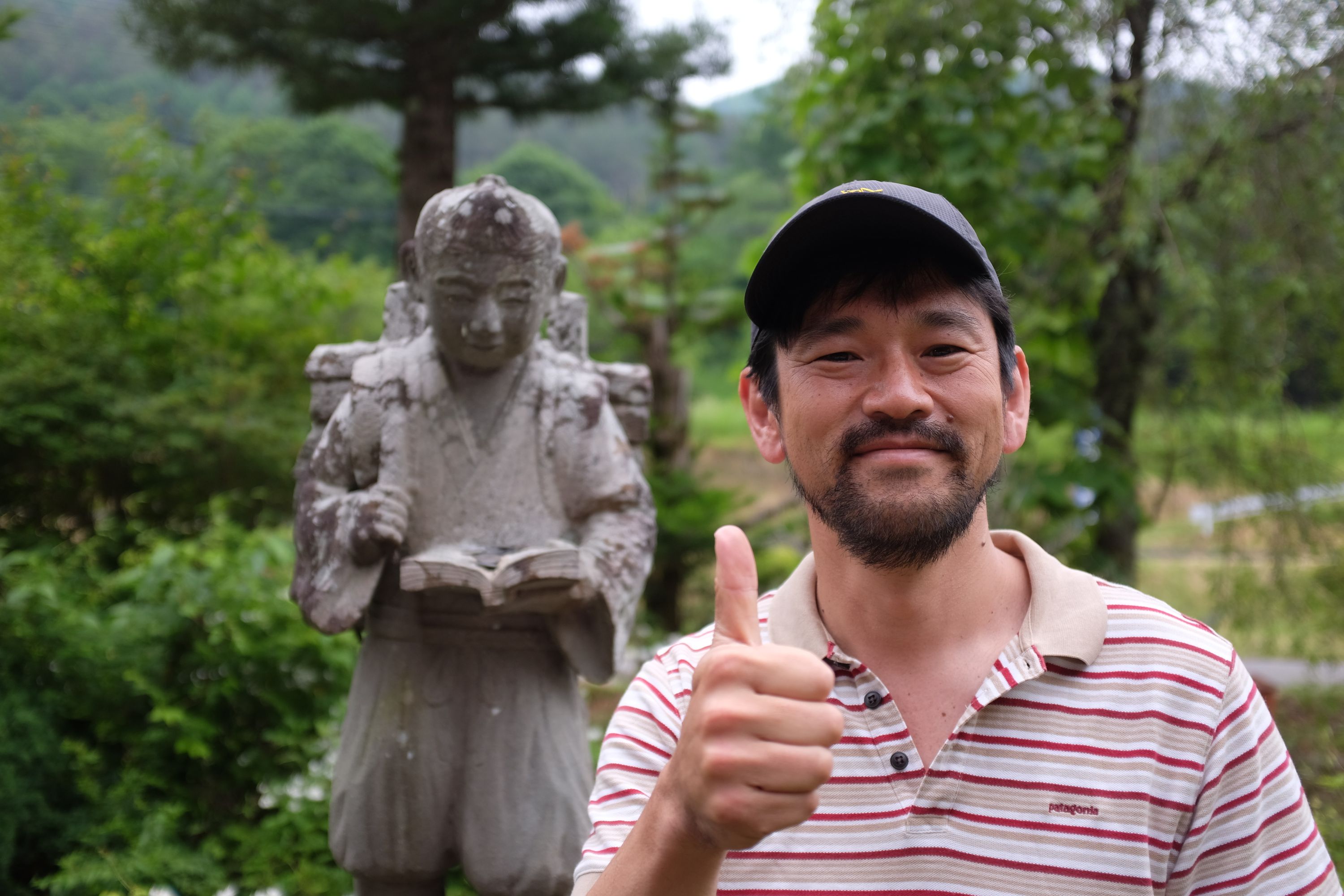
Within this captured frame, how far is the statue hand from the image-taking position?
8.05 ft

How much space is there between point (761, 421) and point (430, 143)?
480 centimetres

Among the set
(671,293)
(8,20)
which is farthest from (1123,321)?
(8,20)

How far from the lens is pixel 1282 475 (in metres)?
4.73

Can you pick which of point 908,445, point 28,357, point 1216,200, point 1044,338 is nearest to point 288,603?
point 28,357

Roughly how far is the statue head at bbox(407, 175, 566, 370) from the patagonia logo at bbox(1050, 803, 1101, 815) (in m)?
1.69

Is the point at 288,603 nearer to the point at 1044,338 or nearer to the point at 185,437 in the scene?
the point at 185,437

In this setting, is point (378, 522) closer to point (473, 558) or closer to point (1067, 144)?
point (473, 558)

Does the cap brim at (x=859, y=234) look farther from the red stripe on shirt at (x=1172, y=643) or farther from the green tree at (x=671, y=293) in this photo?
the green tree at (x=671, y=293)

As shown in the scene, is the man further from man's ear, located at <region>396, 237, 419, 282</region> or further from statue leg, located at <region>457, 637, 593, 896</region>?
man's ear, located at <region>396, 237, 419, 282</region>

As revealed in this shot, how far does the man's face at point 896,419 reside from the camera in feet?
3.87

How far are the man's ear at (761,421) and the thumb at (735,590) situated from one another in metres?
0.34

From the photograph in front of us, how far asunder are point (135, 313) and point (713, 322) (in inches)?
149

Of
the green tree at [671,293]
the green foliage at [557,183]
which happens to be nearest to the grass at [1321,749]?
the green tree at [671,293]

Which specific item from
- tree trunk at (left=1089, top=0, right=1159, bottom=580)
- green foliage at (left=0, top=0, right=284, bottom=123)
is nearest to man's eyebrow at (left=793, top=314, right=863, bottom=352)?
tree trunk at (left=1089, top=0, right=1159, bottom=580)
